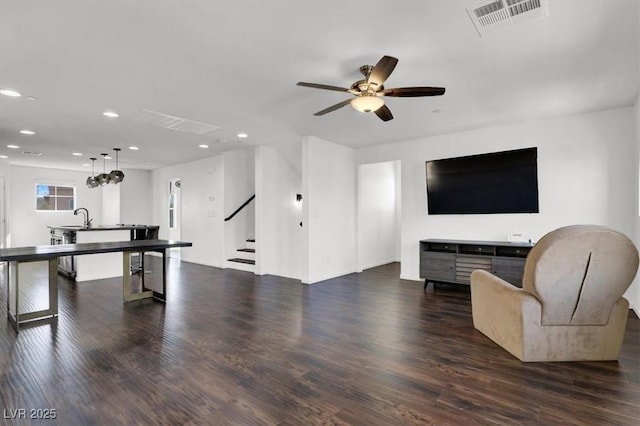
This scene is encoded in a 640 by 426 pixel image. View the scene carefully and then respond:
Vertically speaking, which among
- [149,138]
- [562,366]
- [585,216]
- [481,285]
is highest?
[149,138]

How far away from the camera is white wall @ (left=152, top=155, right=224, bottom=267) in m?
7.33

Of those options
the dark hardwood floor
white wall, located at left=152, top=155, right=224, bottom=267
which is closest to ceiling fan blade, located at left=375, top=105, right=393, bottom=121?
the dark hardwood floor

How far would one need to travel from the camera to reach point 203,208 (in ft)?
25.8

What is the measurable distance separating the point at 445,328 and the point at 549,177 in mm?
2861

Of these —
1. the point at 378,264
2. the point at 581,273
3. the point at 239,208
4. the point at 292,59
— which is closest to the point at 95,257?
the point at 239,208

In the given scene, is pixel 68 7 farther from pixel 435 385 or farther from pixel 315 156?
pixel 315 156

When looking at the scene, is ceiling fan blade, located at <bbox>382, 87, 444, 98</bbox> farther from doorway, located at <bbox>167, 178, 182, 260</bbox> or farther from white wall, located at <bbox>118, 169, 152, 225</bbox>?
white wall, located at <bbox>118, 169, 152, 225</bbox>

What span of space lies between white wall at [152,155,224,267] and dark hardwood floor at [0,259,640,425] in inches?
131

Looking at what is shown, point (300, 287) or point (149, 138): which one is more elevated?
point (149, 138)

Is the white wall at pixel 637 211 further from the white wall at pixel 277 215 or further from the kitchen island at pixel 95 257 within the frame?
the kitchen island at pixel 95 257

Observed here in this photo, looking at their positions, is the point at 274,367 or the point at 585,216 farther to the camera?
the point at 585,216

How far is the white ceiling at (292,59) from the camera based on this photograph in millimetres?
2152

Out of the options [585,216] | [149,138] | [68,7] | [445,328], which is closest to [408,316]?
[445,328]

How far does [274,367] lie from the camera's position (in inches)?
99.0
